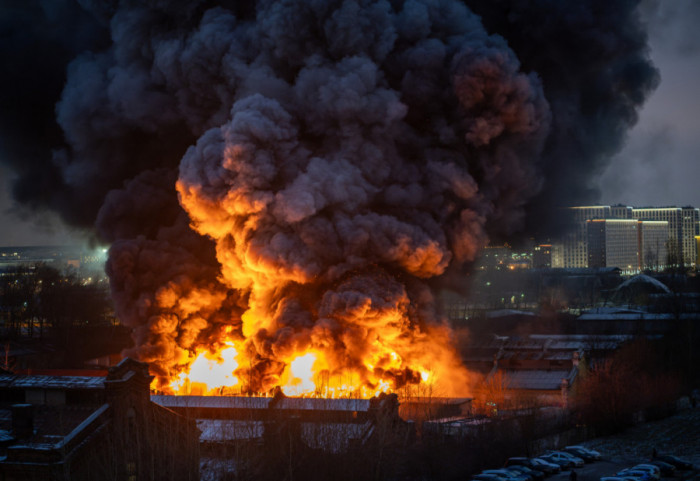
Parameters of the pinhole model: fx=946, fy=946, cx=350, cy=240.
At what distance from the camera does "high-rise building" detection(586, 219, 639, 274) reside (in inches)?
6718

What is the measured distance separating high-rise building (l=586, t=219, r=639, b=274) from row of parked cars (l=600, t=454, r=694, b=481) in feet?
435

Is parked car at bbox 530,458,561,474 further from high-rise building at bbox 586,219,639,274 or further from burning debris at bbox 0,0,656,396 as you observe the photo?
high-rise building at bbox 586,219,639,274

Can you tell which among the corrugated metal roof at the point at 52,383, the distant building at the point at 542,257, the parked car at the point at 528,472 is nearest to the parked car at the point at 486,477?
the parked car at the point at 528,472

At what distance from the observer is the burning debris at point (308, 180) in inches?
1492

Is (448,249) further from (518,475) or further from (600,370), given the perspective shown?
(600,370)

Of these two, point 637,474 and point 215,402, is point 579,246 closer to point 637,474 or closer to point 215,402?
point 637,474

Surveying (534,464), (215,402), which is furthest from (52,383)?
(534,464)

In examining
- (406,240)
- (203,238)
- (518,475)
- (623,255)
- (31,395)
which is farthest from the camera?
(623,255)

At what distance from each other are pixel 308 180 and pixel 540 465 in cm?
1406

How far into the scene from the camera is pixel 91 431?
83.3 feet

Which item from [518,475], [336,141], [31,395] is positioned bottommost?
[518,475]

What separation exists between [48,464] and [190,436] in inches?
200

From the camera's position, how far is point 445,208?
4062 cm

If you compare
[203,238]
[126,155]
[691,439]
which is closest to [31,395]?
[203,238]
